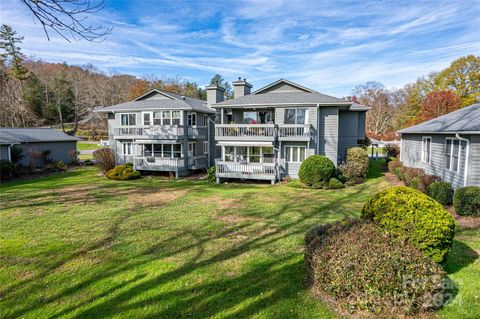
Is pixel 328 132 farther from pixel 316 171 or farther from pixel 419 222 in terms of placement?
pixel 419 222

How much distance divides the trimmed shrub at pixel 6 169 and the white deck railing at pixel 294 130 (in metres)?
20.2

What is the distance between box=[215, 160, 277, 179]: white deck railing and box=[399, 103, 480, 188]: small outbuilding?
9132mm

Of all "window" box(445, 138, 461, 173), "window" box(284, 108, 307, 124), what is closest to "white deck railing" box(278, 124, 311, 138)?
"window" box(284, 108, 307, 124)

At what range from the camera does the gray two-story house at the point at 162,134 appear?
859 inches

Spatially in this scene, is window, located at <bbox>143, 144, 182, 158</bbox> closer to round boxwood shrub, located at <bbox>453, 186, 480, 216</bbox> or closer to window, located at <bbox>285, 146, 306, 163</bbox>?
window, located at <bbox>285, 146, 306, 163</bbox>

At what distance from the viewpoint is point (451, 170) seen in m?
12.4

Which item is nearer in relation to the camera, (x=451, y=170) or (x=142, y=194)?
(x=451, y=170)

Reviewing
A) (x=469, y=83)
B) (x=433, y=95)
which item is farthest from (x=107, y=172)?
(x=469, y=83)

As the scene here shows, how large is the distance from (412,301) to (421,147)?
16.0 metres

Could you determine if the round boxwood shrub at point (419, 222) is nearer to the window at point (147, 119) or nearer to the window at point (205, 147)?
the window at point (205, 147)

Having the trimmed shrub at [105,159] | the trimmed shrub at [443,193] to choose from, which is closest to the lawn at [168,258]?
the trimmed shrub at [443,193]

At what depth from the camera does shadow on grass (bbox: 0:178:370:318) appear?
183 inches

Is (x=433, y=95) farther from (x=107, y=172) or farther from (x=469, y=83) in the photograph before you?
(x=107, y=172)

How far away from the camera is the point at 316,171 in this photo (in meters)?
16.1
